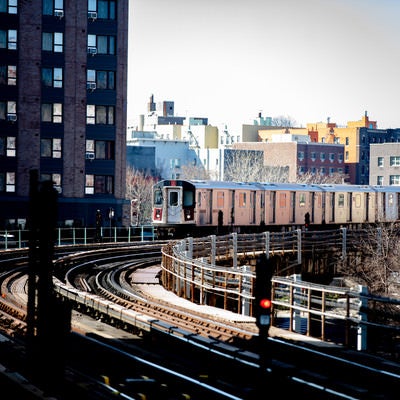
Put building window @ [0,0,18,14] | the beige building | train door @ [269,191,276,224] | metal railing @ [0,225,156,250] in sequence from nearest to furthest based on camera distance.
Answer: metal railing @ [0,225,156,250], train door @ [269,191,276,224], building window @ [0,0,18,14], the beige building

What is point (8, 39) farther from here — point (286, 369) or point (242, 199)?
point (286, 369)

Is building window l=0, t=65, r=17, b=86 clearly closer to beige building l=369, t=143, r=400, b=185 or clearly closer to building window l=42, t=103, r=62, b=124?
building window l=42, t=103, r=62, b=124

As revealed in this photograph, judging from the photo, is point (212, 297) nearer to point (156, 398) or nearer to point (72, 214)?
point (156, 398)

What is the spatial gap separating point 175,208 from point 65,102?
18.8 meters

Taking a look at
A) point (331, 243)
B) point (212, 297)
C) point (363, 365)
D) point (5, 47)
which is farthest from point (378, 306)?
point (5, 47)

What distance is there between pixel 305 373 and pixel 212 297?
12003 millimetres

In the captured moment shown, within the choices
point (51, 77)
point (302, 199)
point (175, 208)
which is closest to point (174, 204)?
point (175, 208)

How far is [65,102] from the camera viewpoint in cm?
6894

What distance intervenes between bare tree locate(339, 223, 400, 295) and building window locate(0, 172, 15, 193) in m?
30.1

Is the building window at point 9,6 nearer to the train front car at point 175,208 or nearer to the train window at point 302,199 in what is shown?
the train front car at point 175,208

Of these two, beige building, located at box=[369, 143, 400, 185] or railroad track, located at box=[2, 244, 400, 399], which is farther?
beige building, located at box=[369, 143, 400, 185]

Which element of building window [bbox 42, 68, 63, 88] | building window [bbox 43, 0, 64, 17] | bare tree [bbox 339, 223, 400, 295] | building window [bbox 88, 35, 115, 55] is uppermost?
building window [bbox 43, 0, 64, 17]

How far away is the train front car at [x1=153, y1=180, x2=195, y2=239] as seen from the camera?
53625 mm

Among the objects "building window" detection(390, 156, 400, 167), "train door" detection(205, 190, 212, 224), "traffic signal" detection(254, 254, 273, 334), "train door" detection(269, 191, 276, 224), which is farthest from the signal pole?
"building window" detection(390, 156, 400, 167)
